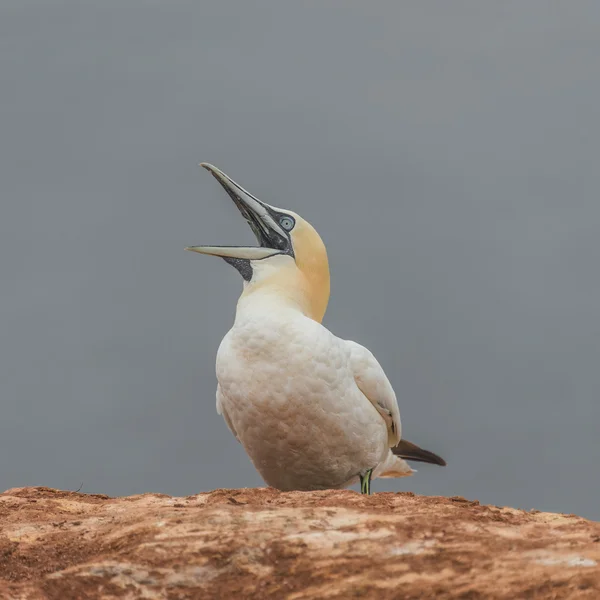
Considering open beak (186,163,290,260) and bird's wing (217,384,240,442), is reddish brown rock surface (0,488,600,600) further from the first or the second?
open beak (186,163,290,260)

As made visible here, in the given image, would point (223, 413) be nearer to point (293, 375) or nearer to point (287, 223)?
point (293, 375)

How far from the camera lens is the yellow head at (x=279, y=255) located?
10117 mm

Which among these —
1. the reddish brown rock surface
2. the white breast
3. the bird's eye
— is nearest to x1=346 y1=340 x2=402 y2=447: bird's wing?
the white breast

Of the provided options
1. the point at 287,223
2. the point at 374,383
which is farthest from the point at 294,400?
the point at 287,223

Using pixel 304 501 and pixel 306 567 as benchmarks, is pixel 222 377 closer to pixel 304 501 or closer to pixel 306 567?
pixel 304 501

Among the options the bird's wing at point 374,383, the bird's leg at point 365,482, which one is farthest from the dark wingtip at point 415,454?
the bird's leg at point 365,482

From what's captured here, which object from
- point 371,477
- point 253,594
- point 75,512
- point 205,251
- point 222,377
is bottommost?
point 253,594

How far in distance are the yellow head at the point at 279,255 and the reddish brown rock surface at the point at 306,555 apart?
2981mm

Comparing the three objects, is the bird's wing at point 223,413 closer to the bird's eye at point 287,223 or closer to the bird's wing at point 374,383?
the bird's wing at point 374,383

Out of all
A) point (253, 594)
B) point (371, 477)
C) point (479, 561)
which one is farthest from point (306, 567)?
point (371, 477)

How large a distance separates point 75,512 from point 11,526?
2.65 ft

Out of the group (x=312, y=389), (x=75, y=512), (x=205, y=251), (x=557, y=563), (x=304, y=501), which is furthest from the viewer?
(x=205, y=251)

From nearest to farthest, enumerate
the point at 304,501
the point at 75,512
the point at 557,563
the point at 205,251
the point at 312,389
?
the point at 557,563 < the point at 304,501 < the point at 75,512 < the point at 312,389 < the point at 205,251

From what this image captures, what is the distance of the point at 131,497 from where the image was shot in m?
8.92
